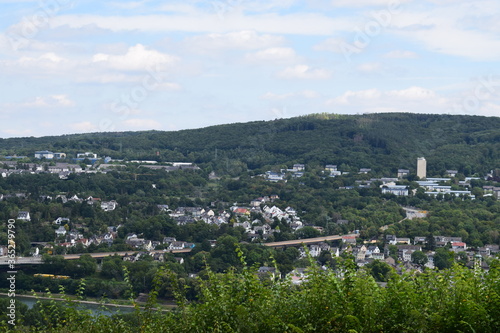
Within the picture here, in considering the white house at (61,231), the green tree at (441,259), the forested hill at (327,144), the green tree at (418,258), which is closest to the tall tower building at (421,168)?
the forested hill at (327,144)

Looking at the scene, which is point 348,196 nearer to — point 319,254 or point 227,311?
point 319,254

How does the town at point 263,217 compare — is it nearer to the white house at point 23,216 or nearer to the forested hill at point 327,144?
the white house at point 23,216

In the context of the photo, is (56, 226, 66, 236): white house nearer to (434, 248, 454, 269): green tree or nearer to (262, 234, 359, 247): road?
(262, 234, 359, 247): road

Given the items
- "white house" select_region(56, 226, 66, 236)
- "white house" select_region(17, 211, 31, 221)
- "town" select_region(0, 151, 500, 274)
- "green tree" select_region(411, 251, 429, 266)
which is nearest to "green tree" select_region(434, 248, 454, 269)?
"town" select_region(0, 151, 500, 274)

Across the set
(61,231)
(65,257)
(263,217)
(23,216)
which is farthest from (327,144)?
(65,257)

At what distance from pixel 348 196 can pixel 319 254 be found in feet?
53.8

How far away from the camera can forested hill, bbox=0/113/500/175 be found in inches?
2079

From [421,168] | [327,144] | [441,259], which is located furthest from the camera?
[327,144]

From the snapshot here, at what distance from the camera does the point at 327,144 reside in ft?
190

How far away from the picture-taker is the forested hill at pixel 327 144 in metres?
52.8

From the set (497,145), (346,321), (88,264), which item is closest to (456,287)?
(346,321)

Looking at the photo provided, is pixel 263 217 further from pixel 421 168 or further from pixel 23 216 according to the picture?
pixel 421 168

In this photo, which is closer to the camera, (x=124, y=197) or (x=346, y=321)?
(x=346, y=321)

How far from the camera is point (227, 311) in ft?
16.5
